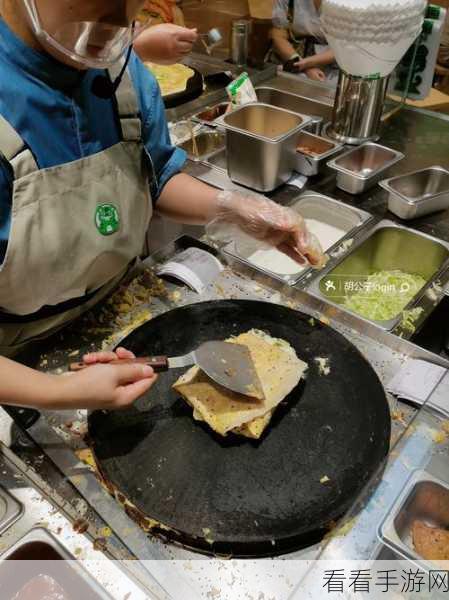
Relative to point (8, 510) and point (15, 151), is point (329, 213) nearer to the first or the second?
point (15, 151)

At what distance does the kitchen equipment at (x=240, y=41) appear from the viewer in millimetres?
3285

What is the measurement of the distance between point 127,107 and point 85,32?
0.39 m

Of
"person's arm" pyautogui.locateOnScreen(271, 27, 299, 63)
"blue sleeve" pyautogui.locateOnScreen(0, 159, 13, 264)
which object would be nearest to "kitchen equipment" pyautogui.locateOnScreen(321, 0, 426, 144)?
"blue sleeve" pyautogui.locateOnScreen(0, 159, 13, 264)

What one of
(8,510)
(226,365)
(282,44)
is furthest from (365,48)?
(282,44)

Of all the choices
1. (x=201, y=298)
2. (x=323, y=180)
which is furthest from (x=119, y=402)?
(x=323, y=180)

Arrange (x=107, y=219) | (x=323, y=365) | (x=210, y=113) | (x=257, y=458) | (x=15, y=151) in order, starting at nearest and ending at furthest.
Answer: (x=15, y=151), (x=257, y=458), (x=107, y=219), (x=323, y=365), (x=210, y=113)

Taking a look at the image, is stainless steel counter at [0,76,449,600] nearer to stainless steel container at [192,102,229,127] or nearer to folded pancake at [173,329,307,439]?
folded pancake at [173,329,307,439]

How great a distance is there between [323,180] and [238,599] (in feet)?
6.36

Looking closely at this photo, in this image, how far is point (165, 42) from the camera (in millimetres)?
2139

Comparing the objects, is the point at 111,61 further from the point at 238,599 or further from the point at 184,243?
the point at 238,599

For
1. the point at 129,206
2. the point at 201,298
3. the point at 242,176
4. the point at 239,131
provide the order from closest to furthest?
the point at 129,206 < the point at 201,298 < the point at 239,131 < the point at 242,176

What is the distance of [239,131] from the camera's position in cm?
222

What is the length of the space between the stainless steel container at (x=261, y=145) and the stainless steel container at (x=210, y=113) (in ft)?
1.06

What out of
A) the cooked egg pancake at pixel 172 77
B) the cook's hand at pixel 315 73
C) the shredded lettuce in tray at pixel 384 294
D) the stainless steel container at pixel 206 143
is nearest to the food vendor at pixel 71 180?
the shredded lettuce in tray at pixel 384 294
